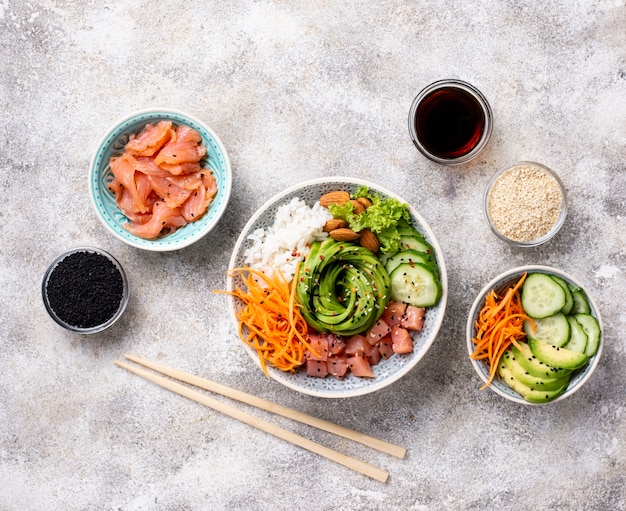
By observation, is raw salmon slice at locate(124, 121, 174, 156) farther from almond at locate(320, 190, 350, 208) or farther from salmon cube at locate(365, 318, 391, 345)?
salmon cube at locate(365, 318, 391, 345)

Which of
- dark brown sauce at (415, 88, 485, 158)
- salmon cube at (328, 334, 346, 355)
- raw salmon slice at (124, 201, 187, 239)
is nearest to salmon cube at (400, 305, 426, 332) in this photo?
salmon cube at (328, 334, 346, 355)

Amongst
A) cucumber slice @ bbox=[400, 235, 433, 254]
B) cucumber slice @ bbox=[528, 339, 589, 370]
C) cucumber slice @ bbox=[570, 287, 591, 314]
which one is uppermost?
cucumber slice @ bbox=[400, 235, 433, 254]

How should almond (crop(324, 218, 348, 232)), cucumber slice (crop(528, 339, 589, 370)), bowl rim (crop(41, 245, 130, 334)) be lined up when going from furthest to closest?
1. bowl rim (crop(41, 245, 130, 334))
2. almond (crop(324, 218, 348, 232))
3. cucumber slice (crop(528, 339, 589, 370))

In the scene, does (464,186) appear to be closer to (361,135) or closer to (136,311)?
(361,135)

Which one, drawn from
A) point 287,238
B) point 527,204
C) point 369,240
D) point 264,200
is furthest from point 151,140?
point 527,204

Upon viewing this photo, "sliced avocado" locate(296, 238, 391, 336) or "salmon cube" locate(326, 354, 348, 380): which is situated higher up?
"sliced avocado" locate(296, 238, 391, 336)

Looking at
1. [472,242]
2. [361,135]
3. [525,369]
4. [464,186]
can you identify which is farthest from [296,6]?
[525,369]
